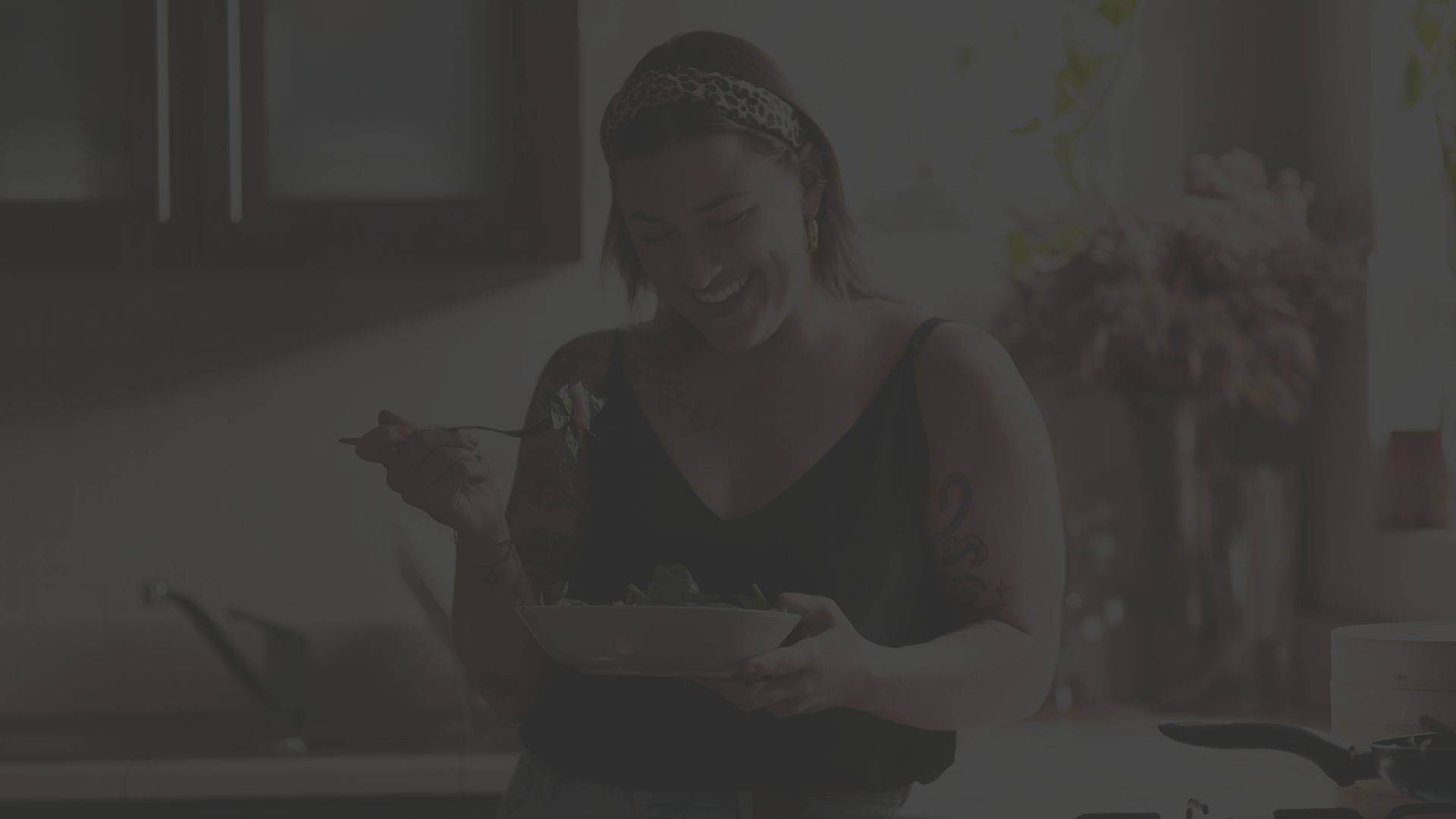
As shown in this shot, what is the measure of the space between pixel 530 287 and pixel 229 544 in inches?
22.5

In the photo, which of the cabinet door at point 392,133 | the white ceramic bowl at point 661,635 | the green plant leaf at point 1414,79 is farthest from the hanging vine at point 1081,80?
the white ceramic bowl at point 661,635

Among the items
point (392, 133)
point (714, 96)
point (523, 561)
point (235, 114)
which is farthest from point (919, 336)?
point (235, 114)

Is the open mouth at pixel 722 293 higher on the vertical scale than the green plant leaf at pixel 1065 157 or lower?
lower

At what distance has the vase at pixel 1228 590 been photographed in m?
1.93

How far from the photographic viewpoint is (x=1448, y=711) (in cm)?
108

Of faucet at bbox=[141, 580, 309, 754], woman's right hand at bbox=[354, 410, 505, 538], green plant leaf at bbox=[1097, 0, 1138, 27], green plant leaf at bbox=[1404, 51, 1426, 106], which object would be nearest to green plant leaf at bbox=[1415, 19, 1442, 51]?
green plant leaf at bbox=[1404, 51, 1426, 106]

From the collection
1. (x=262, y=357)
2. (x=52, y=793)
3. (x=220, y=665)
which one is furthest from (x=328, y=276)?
(x=52, y=793)

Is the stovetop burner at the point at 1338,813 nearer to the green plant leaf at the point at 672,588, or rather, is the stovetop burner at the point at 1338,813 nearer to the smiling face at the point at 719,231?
the green plant leaf at the point at 672,588

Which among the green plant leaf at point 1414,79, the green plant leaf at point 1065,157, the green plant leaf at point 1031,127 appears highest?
the green plant leaf at point 1414,79

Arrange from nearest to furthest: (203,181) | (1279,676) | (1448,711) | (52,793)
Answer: (1448,711) → (52,793) → (203,181) → (1279,676)

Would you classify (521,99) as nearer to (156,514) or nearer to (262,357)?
(262,357)

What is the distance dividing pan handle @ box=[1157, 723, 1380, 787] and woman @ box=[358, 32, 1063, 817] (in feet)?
0.68

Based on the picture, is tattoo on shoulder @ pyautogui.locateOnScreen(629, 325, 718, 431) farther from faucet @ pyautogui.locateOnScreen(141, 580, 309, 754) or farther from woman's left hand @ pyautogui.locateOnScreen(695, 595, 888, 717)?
faucet @ pyautogui.locateOnScreen(141, 580, 309, 754)

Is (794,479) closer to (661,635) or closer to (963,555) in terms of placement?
(963,555)
